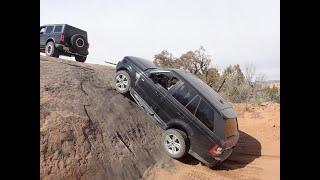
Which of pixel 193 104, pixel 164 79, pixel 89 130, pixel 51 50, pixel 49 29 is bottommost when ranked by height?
pixel 89 130

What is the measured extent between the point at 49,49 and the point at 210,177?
28.3ft

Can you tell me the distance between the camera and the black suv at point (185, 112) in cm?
761

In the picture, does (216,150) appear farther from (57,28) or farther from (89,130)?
(57,28)

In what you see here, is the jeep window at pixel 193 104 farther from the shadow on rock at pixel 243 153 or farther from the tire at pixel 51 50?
the tire at pixel 51 50

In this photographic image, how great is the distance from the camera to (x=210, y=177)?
25.3ft

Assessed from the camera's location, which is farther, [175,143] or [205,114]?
[175,143]

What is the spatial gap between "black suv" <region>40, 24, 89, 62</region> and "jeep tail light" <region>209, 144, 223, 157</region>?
25.6 ft

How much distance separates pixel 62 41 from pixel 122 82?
4765 millimetres

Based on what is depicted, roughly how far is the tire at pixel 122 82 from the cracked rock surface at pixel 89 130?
202mm

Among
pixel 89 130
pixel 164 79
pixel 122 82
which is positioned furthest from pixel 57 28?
pixel 89 130

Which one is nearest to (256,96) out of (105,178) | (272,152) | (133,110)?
(272,152)

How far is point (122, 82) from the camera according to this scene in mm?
9336

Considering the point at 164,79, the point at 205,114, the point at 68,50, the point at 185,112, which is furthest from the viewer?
the point at 68,50
